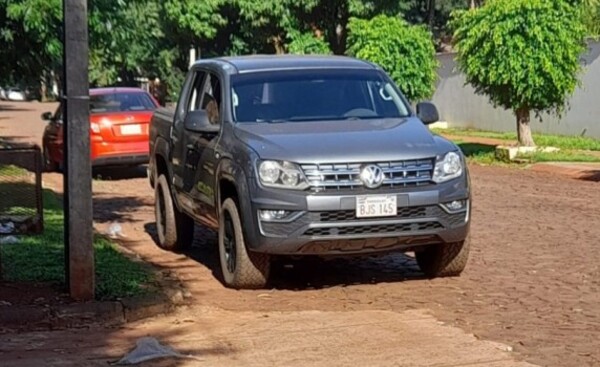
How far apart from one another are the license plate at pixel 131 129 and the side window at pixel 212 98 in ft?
28.6

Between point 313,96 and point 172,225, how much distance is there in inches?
90.7

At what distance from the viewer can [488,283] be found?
934 centimetres

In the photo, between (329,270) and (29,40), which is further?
(29,40)

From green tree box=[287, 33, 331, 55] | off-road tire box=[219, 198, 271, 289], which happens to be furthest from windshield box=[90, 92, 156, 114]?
green tree box=[287, 33, 331, 55]

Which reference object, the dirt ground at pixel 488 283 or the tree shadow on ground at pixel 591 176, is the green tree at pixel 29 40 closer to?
the dirt ground at pixel 488 283

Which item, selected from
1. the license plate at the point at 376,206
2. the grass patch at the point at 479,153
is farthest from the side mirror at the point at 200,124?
the grass patch at the point at 479,153

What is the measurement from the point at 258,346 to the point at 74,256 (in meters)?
1.71

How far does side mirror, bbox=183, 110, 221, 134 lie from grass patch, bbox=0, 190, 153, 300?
1262 mm

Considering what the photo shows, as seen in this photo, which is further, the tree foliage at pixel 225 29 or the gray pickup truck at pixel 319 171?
the tree foliage at pixel 225 29

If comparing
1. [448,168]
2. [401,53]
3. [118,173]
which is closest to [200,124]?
[448,168]

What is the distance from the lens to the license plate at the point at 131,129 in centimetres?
1947

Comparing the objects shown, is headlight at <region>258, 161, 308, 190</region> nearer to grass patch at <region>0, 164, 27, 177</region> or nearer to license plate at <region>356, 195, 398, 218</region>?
license plate at <region>356, 195, 398, 218</region>

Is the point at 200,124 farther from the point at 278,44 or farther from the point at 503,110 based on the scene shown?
the point at 278,44

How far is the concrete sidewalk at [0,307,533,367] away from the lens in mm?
6770
